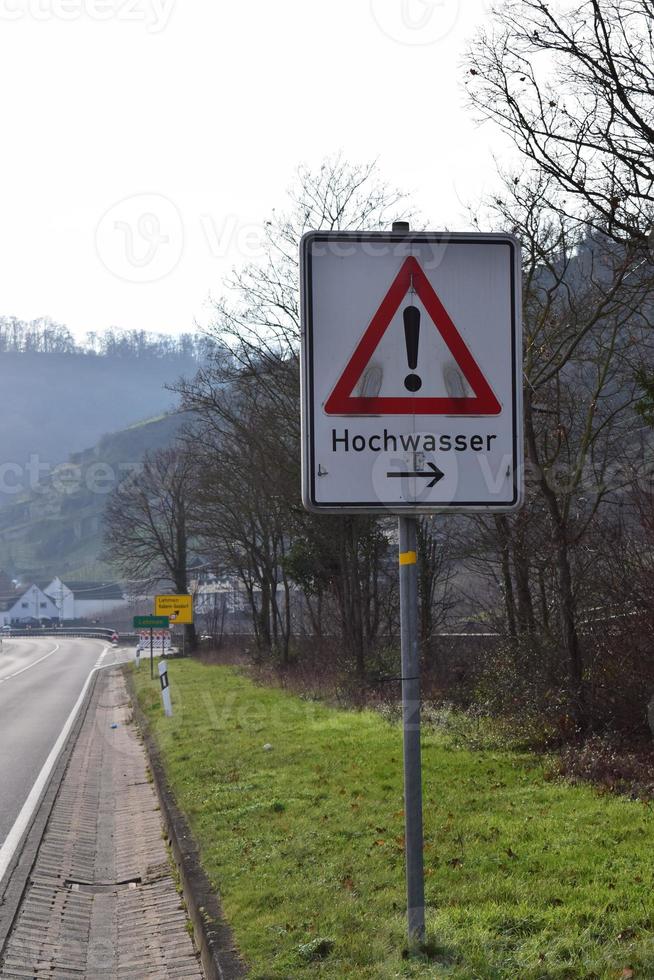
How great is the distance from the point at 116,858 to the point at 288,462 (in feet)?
52.8

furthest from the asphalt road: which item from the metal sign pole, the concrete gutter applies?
the metal sign pole

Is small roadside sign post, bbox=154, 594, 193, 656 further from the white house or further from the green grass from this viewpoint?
the white house

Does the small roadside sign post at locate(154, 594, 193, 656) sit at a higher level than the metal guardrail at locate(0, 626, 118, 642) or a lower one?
higher

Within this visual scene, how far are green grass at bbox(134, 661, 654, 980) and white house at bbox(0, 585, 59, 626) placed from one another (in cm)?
14138

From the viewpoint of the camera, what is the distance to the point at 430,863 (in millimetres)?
7113

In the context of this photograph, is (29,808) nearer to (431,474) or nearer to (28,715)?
(431,474)

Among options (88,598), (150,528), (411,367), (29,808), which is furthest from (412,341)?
(88,598)

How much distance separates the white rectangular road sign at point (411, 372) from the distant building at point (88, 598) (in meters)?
139

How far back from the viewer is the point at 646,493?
1083 cm

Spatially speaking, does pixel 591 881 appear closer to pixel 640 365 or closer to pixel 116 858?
pixel 116 858

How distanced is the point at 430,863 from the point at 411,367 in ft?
12.8

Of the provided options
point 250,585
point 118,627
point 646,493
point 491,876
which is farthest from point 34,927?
point 118,627

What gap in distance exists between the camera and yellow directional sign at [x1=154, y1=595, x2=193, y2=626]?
35.5 meters

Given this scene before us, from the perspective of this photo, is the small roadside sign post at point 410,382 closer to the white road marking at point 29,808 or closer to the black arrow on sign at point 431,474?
the black arrow on sign at point 431,474
